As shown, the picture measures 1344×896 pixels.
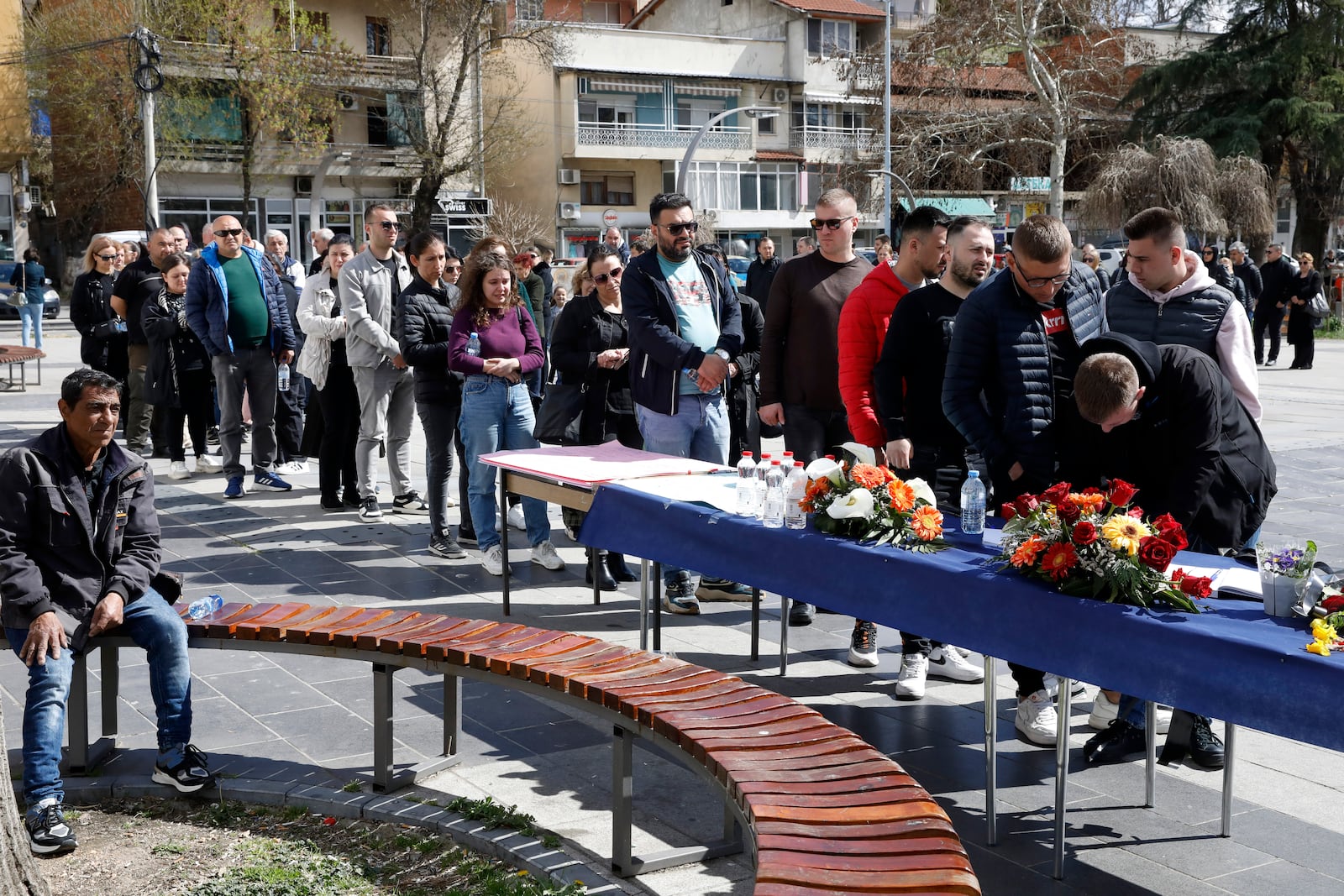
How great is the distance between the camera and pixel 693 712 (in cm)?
394

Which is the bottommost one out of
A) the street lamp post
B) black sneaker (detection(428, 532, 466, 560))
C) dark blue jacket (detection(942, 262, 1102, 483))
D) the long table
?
black sneaker (detection(428, 532, 466, 560))

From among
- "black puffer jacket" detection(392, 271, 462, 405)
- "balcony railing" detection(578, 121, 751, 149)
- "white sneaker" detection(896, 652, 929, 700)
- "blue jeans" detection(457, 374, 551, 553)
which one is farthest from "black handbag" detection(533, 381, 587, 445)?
"balcony railing" detection(578, 121, 751, 149)

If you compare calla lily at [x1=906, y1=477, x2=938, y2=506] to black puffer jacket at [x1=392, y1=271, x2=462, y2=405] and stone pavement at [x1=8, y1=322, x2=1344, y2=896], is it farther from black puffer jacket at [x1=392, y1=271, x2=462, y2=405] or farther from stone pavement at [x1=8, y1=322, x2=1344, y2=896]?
black puffer jacket at [x1=392, y1=271, x2=462, y2=405]

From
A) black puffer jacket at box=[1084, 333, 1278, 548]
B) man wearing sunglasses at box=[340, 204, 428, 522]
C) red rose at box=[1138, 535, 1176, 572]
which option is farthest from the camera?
man wearing sunglasses at box=[340, 204, 428, 522]

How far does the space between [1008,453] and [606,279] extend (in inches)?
128

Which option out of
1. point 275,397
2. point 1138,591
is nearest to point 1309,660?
point 1138,591

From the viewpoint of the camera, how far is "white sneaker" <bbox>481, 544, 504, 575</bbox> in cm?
753

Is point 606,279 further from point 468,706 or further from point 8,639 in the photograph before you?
point 8,639

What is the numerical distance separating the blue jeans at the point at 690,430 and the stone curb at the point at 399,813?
2.64 meters

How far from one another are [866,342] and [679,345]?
97 cm

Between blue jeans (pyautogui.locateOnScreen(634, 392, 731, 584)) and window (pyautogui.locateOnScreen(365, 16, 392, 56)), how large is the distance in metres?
42.3

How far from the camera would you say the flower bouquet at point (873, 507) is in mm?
4379

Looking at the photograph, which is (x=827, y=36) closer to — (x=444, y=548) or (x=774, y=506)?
(x=444, y=548)

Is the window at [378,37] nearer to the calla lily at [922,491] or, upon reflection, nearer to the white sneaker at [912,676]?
the white sneaker at [912,676]
